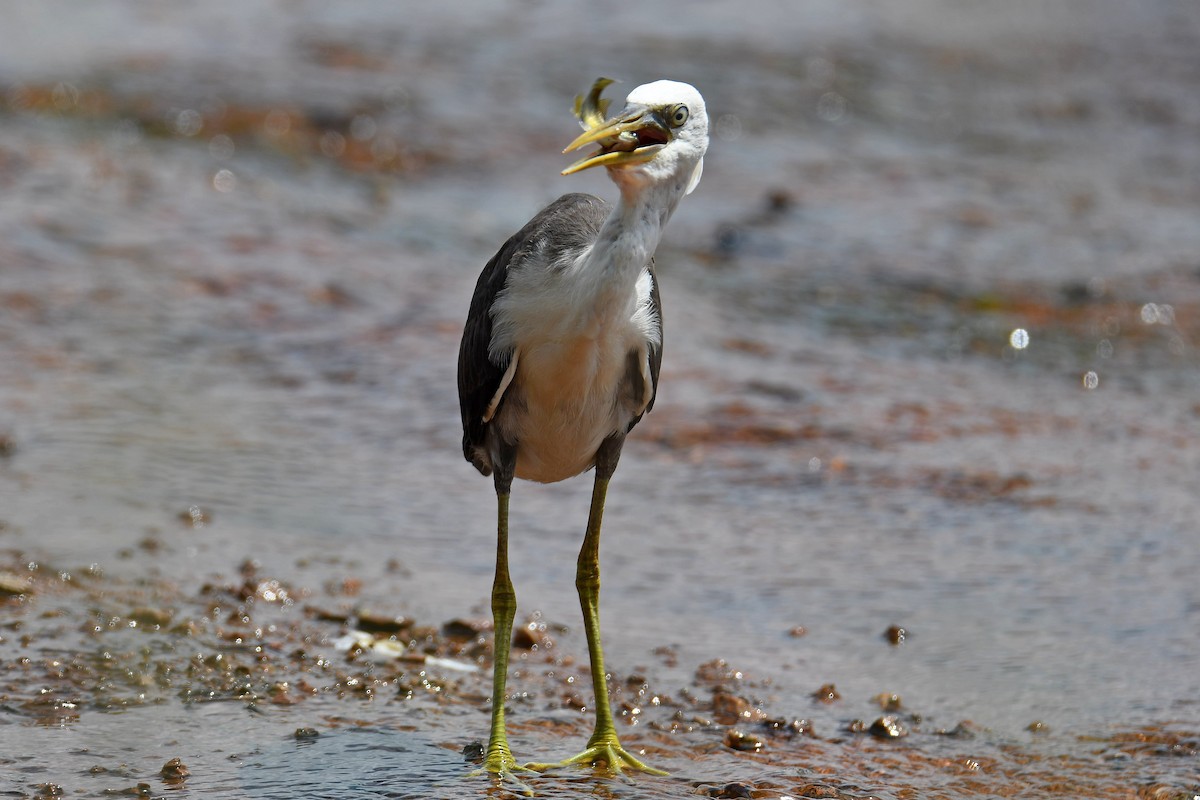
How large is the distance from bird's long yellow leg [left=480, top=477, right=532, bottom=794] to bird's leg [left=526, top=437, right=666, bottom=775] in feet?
0.41

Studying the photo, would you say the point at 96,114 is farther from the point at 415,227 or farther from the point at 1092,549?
the point at 1092,549

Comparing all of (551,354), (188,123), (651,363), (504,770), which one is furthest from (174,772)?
(188,123)

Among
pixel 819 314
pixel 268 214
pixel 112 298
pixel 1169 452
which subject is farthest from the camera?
pixel 268 214

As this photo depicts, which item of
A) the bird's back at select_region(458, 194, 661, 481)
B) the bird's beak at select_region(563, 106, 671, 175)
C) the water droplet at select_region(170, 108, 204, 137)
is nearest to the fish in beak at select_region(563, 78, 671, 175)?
the bird's beak at select_region(563, 106, 671, 175)

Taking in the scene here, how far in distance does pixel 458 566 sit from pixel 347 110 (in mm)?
8146

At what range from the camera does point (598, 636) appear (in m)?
5.41

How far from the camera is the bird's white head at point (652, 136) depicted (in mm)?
4430

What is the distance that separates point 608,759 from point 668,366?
16.1 ft

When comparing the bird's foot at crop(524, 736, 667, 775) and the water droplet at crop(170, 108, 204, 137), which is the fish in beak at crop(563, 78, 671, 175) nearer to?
the bird's foot at crop(524, 736, 667, 775)

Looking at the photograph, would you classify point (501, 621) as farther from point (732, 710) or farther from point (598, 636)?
point (732, 710)

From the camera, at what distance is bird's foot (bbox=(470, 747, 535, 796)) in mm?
4723

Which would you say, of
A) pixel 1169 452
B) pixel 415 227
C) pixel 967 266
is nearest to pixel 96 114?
pixel 415 227

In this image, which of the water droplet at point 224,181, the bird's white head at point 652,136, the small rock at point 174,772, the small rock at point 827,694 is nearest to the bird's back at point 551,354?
the bird's white head at point 652,136

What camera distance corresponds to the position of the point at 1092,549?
7.45m
